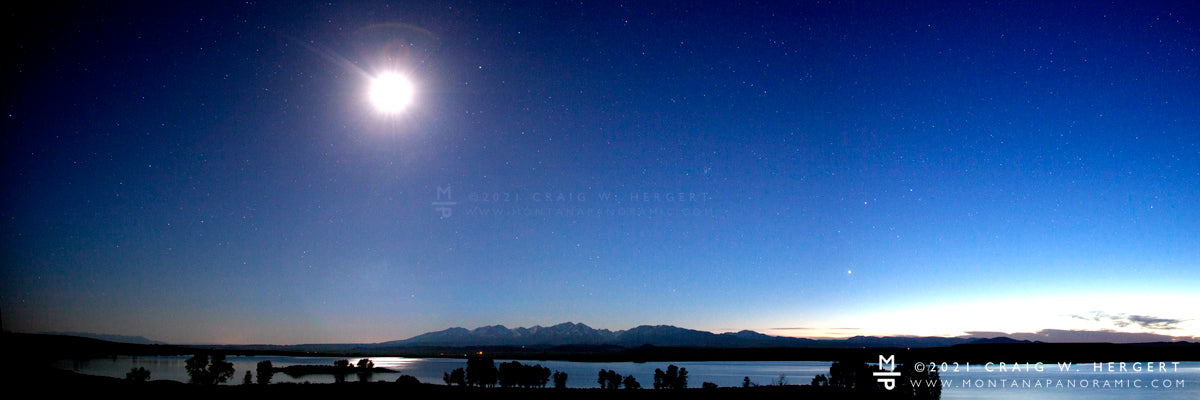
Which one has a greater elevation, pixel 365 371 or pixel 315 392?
pixel 315 392

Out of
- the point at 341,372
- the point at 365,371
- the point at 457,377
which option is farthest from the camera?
the point at 457,377

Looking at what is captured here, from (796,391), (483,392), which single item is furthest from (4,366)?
(796,391)

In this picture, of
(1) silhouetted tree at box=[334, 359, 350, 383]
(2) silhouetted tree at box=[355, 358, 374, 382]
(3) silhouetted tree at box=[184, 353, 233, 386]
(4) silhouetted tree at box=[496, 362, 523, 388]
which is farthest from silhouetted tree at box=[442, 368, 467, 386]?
(3) silhouetted tree at box=[184, 353, 233, 386]

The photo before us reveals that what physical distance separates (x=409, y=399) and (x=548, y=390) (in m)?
8.75

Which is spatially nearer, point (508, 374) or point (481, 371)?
point (481, 371)

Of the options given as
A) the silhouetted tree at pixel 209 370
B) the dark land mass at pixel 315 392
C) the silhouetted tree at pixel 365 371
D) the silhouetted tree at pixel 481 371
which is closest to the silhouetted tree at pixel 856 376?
the dark land mass at pixel 315 392

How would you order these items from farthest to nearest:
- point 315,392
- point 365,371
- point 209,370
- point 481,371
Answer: point 209,370
point 481,371
point 365,371
point 315,392

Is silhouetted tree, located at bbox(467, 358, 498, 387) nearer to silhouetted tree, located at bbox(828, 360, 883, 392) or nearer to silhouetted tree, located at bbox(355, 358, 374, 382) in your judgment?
silhouetted tree, located at bbox(355, 358, 374, 382)

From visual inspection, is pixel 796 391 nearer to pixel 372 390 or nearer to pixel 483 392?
pixel 483 392

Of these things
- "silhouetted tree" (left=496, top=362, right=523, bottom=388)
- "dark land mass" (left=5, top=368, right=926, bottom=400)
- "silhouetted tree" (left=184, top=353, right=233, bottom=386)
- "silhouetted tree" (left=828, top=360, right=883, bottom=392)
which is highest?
"dark land mass" (left=5, top=368, right=926, bottom=400)

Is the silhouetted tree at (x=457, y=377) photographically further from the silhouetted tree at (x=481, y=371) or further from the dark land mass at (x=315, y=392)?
the dark land mass at (x=315, y=392)

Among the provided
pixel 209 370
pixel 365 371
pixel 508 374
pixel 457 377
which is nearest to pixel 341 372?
pixel 457 377

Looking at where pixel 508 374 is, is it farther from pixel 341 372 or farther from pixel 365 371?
pixel 365 371

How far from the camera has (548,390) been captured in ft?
127
